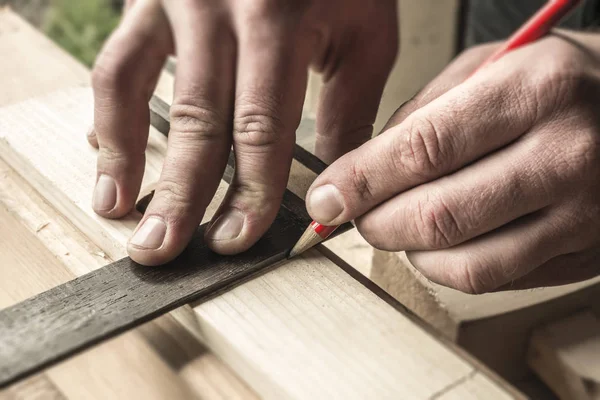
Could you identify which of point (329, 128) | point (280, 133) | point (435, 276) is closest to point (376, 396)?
point (435, 276)

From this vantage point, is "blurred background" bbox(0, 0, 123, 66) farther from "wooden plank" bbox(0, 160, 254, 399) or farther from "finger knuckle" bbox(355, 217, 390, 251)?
"finger knuckle" bbox(355, 217, 390, 251)

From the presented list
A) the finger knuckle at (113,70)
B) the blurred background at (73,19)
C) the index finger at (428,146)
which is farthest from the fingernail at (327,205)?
the blurred background at (73,19)

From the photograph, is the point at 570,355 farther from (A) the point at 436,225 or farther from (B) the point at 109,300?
(B) the point at 109,300

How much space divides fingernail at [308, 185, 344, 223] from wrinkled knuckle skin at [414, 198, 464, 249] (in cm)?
12

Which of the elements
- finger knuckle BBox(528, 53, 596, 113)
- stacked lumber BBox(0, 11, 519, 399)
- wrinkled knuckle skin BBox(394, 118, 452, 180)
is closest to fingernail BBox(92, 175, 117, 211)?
stacked lumber BBox(0, 11, 519, 399)

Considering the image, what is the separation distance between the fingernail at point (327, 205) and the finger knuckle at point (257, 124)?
135 millimetres

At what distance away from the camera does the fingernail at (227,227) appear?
3.21 feet

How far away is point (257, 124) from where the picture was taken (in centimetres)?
105

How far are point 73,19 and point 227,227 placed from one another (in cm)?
349

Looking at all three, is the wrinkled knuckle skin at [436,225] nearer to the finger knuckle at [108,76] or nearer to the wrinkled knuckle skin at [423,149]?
the wrinkled knuckle skin at [423,149]

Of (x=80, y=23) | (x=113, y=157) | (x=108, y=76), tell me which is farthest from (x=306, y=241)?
(x=80, y=23)

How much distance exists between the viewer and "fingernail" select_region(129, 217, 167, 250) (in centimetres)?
94

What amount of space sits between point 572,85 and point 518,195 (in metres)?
0.21

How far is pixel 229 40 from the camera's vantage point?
1.18 m
